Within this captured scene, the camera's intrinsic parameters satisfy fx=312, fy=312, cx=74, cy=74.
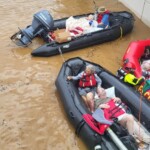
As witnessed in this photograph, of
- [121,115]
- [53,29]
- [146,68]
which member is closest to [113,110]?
[121,115]

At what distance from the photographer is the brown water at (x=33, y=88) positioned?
4.95 meters

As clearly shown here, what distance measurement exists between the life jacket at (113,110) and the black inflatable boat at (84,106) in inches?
7.9

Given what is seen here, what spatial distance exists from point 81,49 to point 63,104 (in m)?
2.35

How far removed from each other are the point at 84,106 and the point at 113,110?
1.61 feet

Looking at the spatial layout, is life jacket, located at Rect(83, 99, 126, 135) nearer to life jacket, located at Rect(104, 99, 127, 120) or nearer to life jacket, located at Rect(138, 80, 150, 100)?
life jacket, located at Rect(104, 99, 127, 120)

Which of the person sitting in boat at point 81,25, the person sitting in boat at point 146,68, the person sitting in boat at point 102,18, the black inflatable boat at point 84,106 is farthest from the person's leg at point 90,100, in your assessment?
the person sitting in boat at point 102,18

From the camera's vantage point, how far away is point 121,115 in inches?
191

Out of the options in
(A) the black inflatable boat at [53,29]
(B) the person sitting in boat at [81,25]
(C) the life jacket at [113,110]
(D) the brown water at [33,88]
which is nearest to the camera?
(C) the life jacket at [113,110]

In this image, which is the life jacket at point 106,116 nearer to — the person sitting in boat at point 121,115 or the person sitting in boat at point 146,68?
the person sitting in boat at point 121,115

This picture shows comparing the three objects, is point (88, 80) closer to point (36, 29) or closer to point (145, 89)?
point (145, 89)

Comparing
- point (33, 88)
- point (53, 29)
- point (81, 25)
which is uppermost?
point (81, 25)

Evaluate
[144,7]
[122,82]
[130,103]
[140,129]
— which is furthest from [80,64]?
[144,7]

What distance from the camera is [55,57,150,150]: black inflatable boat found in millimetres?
4520

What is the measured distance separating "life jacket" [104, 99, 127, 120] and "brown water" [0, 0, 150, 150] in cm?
62
